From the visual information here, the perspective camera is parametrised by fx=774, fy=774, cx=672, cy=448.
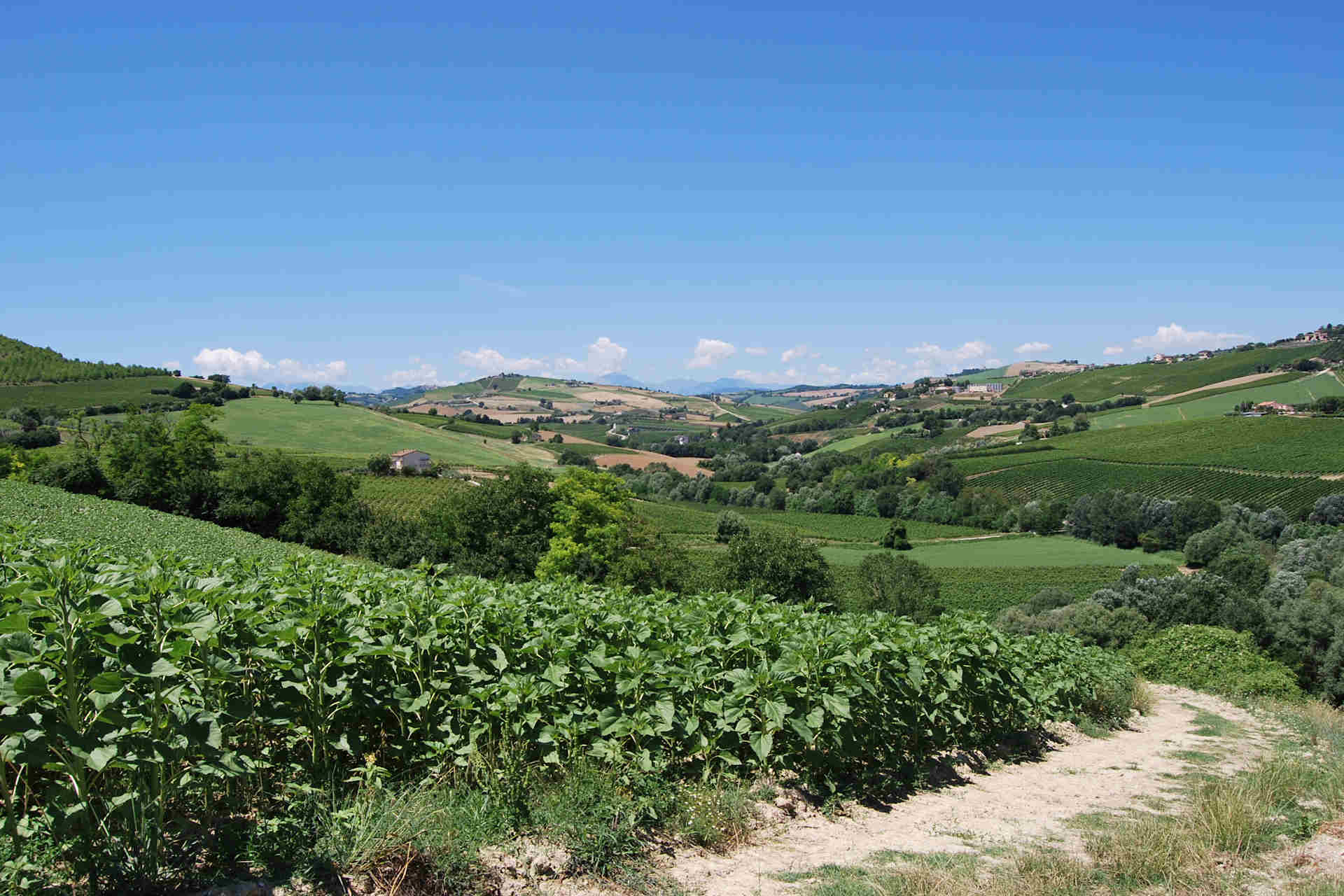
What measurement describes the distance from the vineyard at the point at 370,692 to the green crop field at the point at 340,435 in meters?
101

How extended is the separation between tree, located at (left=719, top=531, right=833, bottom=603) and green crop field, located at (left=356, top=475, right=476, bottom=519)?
32.0 m

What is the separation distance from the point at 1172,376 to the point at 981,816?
202m

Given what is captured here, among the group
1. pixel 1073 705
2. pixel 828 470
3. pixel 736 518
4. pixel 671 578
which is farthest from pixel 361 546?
pixel 828 470

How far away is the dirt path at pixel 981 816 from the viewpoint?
5.29 metres

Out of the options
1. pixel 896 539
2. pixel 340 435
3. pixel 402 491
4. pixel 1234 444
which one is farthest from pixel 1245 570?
pixel 340 435

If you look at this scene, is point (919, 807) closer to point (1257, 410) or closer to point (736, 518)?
point (736, 518)

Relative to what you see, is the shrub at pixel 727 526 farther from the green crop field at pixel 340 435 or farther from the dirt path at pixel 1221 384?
the dirt path at pixel 1221 384

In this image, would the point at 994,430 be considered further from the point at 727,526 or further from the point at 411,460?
the point at 411,460

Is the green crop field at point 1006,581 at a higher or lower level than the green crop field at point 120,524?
lower

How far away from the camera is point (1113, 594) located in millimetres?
52469

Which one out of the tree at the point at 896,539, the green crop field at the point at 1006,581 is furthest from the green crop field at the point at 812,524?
the green crop field at the point at 1006,581

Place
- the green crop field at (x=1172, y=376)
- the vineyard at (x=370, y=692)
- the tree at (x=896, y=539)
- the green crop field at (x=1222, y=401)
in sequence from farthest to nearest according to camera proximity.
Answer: the green crop field at (x=1172, y=376)
the green crop field at (x=1222, y=401)
the tree at (x=896, y=539)
the vineyard at (x=370, y=692)

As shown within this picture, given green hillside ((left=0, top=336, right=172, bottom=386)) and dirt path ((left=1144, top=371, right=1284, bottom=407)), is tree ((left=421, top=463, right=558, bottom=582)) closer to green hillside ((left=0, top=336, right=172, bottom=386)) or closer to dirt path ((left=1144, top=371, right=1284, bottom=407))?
green hillside ((left=0, top=336, right=172, bottom=386))

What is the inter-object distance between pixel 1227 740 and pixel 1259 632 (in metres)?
38.4
